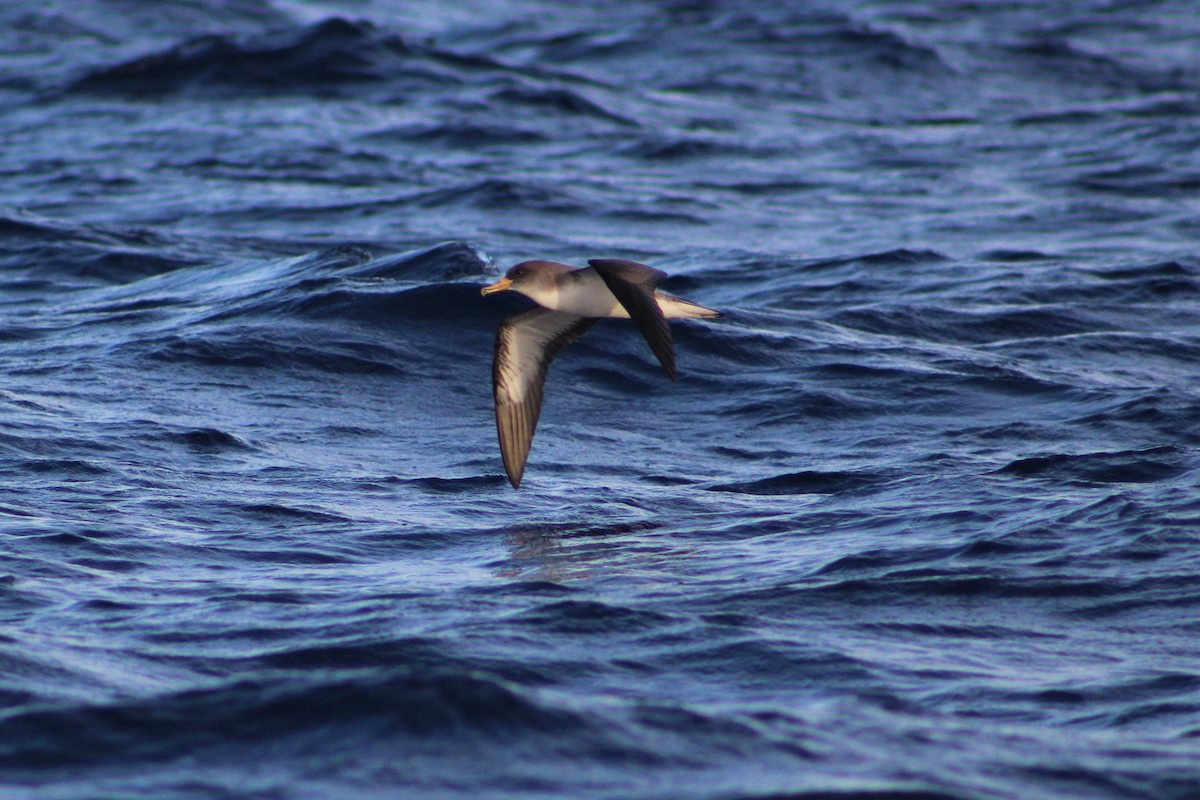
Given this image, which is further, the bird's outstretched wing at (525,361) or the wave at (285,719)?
the bird's outstretched wing at (525,361)

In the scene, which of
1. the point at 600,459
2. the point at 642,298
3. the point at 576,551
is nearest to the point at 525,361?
the point at 600,459

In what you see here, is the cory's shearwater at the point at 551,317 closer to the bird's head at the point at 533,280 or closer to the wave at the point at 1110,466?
the bird's head at the point at 533,280

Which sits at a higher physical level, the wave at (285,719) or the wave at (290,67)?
the wave at (290,67)

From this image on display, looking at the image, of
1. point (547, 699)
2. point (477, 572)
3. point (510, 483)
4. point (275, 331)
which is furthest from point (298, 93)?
point (547, 699)

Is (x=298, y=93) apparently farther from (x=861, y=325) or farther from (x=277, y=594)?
(x=277, y=594)

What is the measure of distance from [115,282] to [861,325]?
20.0 feet

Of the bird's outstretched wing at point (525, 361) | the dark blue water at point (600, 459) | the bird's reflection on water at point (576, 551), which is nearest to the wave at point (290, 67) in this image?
the dark blue water at point (600, 459)

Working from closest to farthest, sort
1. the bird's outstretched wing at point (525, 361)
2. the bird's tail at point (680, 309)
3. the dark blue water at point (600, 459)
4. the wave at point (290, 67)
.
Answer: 1. the dark blue water at point (600, 459)
2. the bird's tail at point (680, 309)
3. the bird's outstretched wing at point (525, 361)
4. the wave at point (290, 67)

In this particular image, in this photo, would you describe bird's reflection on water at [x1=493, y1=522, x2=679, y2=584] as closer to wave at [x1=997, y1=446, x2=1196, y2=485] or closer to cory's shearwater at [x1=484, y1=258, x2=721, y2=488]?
cory's shearwater at [x1=484, y1=258, x2=721, y2=488]

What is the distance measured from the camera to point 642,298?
753 centimetres

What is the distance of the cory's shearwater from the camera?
7570 mm

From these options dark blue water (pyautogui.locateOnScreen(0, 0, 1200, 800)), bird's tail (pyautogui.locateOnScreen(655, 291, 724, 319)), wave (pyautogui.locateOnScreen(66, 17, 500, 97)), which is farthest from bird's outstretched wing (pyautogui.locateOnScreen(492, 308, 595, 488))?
wave (pyautogui.locateOnScreen(66, 17, 500, 97))

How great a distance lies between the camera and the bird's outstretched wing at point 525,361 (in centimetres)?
869

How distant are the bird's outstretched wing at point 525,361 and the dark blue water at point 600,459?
0.35m
